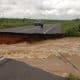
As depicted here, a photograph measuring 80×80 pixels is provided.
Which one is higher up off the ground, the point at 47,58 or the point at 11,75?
the point at 11,75

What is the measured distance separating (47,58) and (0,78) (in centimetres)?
719

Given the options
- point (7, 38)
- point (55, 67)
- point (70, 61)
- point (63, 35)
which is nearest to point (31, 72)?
point (55, 67)

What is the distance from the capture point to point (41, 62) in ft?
35.4

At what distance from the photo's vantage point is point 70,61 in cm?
1143

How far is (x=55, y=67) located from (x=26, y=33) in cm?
933

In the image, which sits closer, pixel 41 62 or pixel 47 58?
pixel 41 62

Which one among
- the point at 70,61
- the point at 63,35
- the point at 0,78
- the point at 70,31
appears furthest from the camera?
the point at 70,31

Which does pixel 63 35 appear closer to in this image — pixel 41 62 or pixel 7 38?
pixel 7 38

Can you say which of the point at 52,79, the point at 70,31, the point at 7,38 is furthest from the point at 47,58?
the point at 70,31

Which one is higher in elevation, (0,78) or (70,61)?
(0,78)

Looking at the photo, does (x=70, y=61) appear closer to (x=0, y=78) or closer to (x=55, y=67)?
(x=55, y=67)

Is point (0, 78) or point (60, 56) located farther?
point (60, 56)

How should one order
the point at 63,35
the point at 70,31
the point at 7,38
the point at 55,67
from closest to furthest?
the point at 55,67, the point at 7,38, the point at 63,35, the point at 70,31

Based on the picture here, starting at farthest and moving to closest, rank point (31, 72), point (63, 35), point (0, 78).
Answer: point (63, 35), point (31, 72), point (0, 78)
